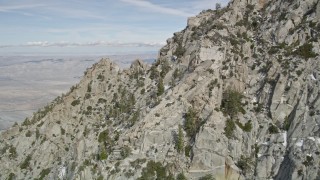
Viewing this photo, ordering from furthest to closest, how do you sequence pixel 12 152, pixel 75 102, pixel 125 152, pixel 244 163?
pixel 75 102, pixel 12 152, pixel 125 152, pixel 244 163

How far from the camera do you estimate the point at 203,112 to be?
72438 mm

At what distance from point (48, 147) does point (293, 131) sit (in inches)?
2229

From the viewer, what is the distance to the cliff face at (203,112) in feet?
216

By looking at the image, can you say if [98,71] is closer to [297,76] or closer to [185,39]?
[185,39]

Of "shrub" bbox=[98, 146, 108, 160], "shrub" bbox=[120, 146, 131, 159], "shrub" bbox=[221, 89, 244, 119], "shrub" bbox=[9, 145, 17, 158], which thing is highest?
"shrub" bbox=[221, 89, 244, 119]

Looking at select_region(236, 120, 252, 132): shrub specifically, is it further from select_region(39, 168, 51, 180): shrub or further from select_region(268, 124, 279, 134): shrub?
select_region(39, 168, 51, 180): shrub

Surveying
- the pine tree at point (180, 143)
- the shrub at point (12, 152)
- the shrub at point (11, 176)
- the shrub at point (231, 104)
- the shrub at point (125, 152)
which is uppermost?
the shrub at point (231, 104)

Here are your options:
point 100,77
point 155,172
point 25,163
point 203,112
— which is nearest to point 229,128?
point 203,112

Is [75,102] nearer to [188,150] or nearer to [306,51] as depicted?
[188,150]

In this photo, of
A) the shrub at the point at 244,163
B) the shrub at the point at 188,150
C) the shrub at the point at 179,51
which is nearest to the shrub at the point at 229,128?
the shrub at the point at 244,163

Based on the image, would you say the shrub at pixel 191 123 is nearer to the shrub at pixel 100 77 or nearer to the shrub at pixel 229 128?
the shrub at pixel 229 128

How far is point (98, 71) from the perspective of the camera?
101 meters

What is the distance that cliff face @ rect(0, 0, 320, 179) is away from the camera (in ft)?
216

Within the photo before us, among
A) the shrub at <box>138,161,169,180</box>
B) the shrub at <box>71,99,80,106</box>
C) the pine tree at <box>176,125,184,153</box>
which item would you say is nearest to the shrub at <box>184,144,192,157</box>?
the pine tree at <box>176,125,184,153</box>
